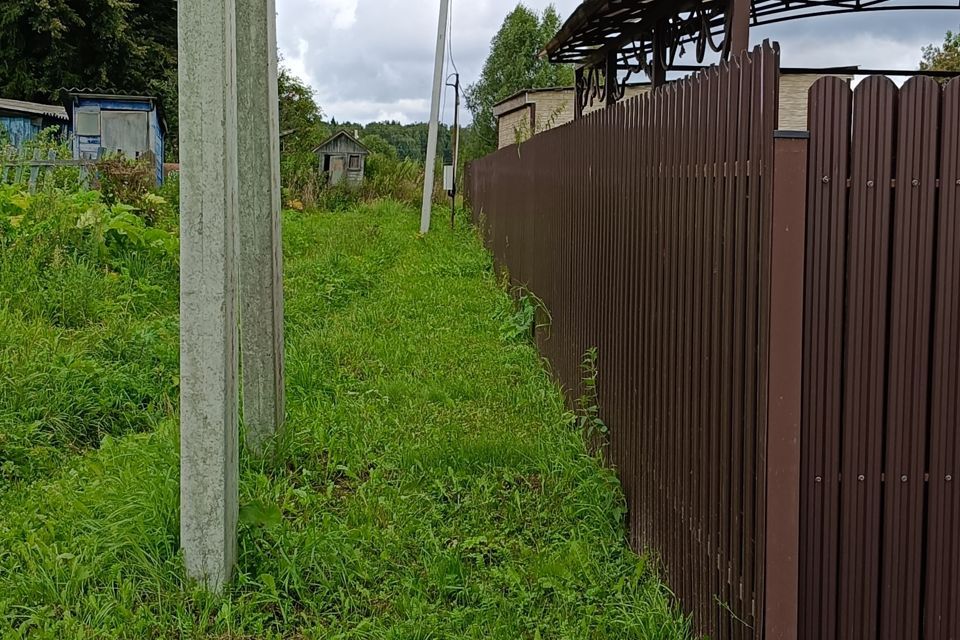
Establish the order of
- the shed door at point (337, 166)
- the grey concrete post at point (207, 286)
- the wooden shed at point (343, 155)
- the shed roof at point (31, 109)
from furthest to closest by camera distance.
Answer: the wooden shed at point (343, 155)
the shed door at point (337, 166)
the shed roof at point (31, 109)
the grey concrete post at point (207, 286)

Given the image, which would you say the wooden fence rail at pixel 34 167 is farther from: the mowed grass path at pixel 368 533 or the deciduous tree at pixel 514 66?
the deciduous tree at pixel 514 66

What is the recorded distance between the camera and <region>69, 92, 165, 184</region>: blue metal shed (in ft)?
81.8

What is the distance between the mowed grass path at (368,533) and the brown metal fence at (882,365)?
0.83 meters

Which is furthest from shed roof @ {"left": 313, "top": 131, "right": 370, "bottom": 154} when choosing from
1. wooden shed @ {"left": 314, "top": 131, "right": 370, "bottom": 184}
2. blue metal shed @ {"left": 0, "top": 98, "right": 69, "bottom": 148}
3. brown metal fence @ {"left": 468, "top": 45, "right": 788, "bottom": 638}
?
brown metal fence @ {"left": 468, "top": 45, "right": 788, "bottom": 638}

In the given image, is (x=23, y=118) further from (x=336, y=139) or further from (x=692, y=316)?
(x=692, y=316)

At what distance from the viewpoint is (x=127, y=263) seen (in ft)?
33.0

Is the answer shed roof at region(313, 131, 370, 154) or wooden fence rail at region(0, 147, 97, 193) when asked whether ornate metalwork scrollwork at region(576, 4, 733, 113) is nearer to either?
wooden fence rail at region(0, 147, 97, 193)

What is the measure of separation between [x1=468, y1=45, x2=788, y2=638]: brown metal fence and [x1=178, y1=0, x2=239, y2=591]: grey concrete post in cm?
172

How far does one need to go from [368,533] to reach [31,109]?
25348 mm

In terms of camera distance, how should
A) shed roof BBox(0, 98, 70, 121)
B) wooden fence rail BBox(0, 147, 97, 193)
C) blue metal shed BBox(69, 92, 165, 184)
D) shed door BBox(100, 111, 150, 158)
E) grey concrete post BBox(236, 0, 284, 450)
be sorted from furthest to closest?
1. shed roof BBox(0, 98, 70, 121)
2. shed door BBox(100, 111, 150, 158)
3. blue metal shed BBox(69, 92, 165, 184)
4. wooden fence rail BBox(0, 147, 97, 193)
5. grey concrete post BBox(236, 0, 284, 450)

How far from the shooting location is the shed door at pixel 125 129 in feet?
82.4

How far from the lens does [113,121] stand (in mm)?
25156

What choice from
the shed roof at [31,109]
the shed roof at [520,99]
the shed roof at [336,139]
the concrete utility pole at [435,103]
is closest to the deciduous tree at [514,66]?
the shed roof at [336,139]

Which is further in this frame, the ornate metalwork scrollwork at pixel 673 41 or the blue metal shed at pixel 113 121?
the blue metal shed at pixel 113 121
